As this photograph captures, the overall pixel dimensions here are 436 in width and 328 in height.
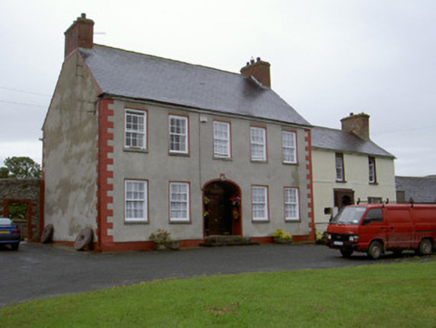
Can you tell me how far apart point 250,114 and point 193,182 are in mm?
5121

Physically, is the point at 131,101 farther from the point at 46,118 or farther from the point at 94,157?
the point at 46,118

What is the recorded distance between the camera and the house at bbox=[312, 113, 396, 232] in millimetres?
32375

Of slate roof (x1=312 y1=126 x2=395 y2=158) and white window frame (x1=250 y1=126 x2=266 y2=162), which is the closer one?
white window frame (x1=250 y1=126 x2=266 y2=162)

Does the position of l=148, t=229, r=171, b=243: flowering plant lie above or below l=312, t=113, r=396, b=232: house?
below

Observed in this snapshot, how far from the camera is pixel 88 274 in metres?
13.9

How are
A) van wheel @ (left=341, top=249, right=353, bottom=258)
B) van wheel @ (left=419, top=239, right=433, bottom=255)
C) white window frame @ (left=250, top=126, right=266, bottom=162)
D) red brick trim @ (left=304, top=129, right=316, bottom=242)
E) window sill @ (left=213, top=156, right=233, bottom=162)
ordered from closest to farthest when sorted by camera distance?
van wheel @ (left=341, top=249, right=353, bottom=258) < van wheel @ (left=419, top=239, right=433, bottom=255) < window sill @ (left=213, top=156, right=233, bottom=162) < white window frame @ (left=250, top=126, right=266, bottom=162) < red brick trim @ (left=304, top=129, right=316, bottom=242)

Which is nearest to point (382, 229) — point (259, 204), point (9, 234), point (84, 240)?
point (259, 204)

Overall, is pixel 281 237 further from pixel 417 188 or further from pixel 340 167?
pixel 417 188

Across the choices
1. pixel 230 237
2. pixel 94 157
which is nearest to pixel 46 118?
pixel 94 157

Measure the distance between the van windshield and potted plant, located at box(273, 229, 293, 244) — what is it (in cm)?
674

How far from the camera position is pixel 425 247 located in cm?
1930

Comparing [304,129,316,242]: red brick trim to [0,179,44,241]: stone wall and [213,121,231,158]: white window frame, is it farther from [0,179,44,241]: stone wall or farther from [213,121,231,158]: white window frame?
[0,179,44,241]: stone wall

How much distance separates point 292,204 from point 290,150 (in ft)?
9.89

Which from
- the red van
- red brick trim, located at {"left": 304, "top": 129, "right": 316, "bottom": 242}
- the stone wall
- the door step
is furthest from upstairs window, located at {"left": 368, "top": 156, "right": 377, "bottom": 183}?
the stone wall
